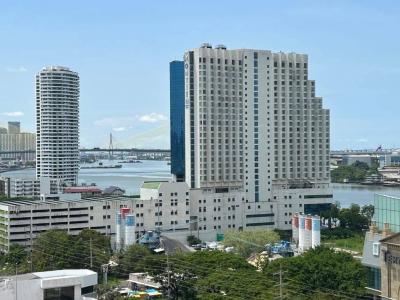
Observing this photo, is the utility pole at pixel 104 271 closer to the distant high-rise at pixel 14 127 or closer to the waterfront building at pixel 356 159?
the waterfront building at pixel 356 159

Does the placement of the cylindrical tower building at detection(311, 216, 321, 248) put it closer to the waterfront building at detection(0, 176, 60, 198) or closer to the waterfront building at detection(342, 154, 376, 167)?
the waterfront building at detection(0, 176, 60, 198)

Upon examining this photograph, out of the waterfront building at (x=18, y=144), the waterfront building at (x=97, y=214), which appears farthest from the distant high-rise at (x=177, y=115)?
the waterfront building at (x=18, y=144)

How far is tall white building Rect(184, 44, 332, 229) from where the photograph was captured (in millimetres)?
15992

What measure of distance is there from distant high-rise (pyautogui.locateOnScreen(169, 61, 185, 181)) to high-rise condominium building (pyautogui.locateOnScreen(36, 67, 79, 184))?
11375 mm

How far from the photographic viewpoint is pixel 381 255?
18.6 ft

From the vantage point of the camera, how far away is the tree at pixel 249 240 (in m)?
12.3

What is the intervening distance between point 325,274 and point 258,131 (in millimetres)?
9382

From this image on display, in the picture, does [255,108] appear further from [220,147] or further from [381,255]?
[381,255]

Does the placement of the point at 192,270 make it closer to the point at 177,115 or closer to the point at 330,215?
the point at 330,215

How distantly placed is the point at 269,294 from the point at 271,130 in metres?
10.0

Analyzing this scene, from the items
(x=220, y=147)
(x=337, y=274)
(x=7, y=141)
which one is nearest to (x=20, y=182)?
(x=220, y=147)

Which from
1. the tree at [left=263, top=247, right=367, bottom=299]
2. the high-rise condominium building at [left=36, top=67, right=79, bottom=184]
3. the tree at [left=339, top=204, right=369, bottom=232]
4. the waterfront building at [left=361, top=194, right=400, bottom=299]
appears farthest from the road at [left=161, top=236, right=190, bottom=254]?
the high-rise condominium building at [left=36, top=67, right=79, bottom=184]

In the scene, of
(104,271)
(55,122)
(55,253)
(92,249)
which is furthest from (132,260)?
(55,122)

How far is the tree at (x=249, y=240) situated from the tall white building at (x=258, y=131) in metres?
3.04
